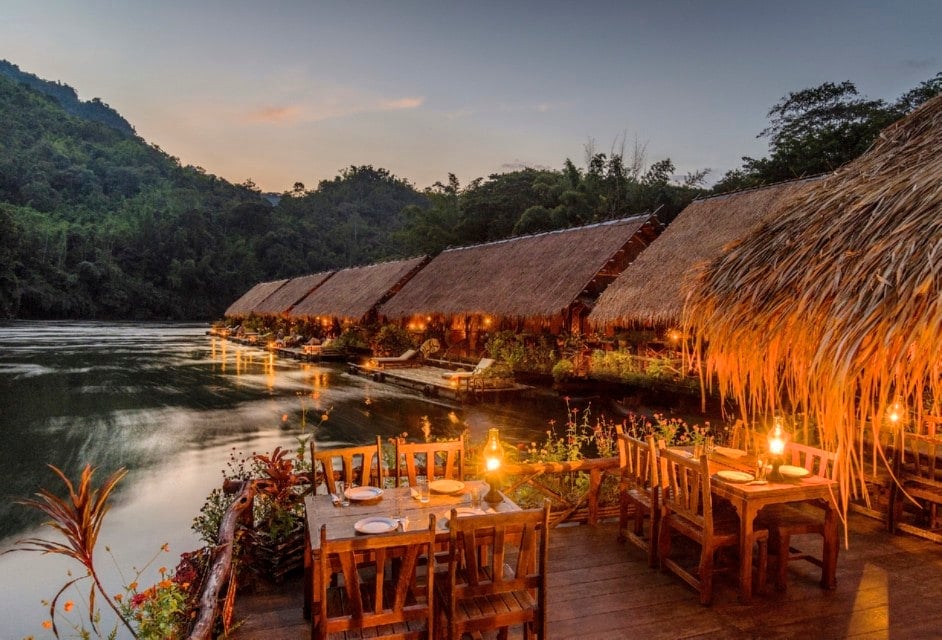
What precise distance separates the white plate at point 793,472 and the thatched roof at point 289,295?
31735mm

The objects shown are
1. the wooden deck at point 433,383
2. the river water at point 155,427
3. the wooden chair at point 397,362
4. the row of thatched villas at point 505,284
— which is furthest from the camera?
the wooden chair at point 397,362

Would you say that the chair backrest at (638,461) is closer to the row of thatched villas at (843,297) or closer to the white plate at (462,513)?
the row of thatched villas at (843,297)

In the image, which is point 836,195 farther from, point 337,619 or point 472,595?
point 337,619

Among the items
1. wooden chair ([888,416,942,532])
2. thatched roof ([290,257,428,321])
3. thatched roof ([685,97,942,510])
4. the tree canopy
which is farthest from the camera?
thatched roof ([290,257,428,321])

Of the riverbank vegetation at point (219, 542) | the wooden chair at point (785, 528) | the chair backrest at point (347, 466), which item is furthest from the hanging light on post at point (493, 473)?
the wooden chair at point (785, 528)

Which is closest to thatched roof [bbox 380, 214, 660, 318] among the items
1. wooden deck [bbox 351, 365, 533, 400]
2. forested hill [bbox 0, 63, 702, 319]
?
wooden deck [bbox 351, 365, 533, 400]

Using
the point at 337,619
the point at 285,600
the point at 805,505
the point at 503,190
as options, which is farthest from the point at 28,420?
the point at 503,190

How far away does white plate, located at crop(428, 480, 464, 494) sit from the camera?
3746 mm

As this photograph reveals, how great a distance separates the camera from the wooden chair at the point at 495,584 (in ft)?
9.01

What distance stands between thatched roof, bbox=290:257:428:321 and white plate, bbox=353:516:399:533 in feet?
69.8

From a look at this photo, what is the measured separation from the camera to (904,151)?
12.1 feet

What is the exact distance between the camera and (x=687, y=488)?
12.6 feet

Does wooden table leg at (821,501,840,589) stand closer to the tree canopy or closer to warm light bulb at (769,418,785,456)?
warm light bulb at (769,418,785,456)

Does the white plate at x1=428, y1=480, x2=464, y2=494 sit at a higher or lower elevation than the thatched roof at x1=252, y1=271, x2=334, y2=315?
lower
